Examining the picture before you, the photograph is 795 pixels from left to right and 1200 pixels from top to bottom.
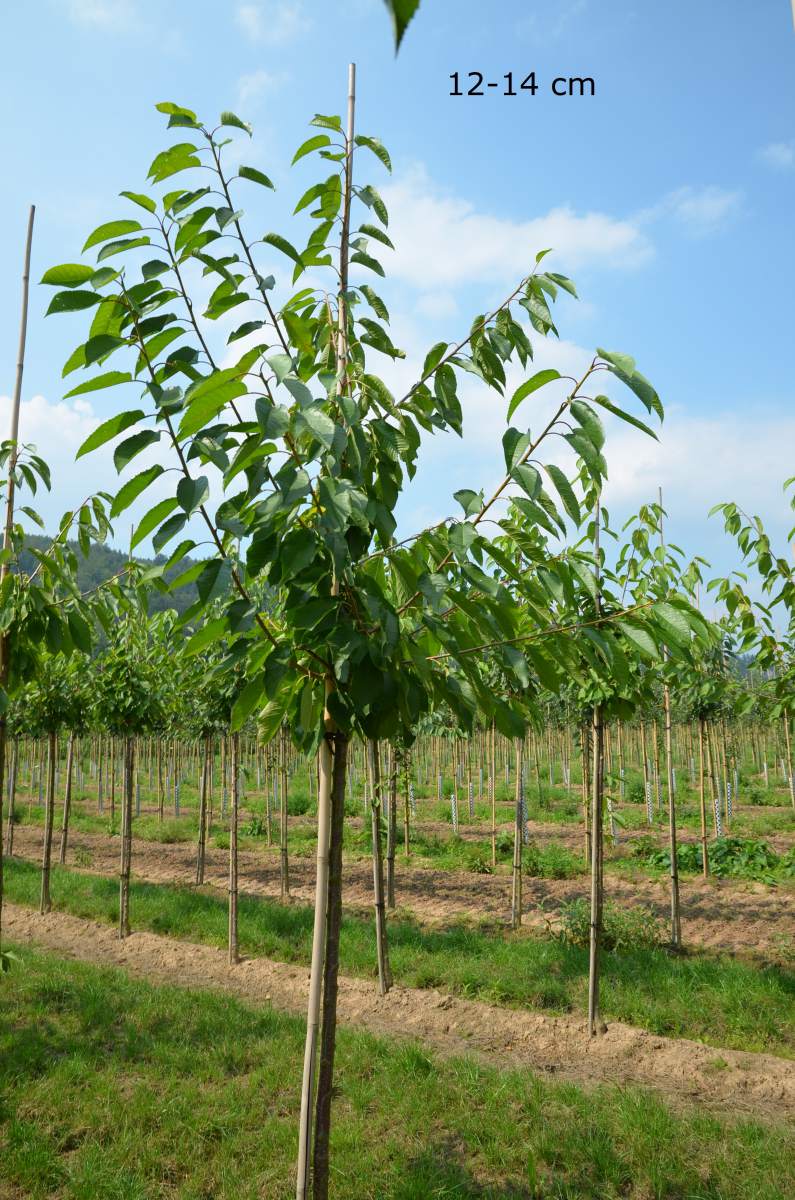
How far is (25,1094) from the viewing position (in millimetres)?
5336

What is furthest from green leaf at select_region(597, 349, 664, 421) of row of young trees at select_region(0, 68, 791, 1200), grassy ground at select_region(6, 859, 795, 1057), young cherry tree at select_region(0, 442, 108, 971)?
grassy ground at select_region(6, 859, 795, 1057)

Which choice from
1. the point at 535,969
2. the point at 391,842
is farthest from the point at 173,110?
the point at 391,842

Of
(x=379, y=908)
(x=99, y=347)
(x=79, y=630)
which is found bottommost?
(x=379, y=908)

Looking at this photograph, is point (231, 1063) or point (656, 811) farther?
point (656, 811)

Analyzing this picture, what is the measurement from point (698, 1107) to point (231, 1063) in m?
3.29

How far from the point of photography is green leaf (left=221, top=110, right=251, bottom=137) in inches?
94.9

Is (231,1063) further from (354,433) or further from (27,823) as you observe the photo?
(27,823)

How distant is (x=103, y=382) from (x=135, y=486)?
292mm

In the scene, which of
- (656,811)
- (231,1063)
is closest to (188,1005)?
(231,1063)

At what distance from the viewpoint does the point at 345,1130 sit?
4879mm

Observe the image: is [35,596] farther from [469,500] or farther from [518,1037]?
[518,1037]

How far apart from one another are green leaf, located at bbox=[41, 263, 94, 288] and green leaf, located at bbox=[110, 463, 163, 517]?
0.54 m

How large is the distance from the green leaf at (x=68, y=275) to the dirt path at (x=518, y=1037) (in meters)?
6.02

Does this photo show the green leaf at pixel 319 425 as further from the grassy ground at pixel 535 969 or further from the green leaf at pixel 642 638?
the grassy ground at pixel 535 969
